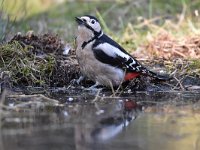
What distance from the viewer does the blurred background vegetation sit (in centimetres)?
827

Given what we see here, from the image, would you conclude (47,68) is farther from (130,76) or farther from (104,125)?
(104,125)

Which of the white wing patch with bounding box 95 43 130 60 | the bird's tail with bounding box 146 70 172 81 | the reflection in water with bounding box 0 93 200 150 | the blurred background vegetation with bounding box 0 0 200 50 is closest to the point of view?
the reflection in water with bounding box 0 93 200 150

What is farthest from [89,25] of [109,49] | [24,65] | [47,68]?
[24,65]

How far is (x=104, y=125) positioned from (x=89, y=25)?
6.24 ft

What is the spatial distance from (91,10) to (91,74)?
3.94m

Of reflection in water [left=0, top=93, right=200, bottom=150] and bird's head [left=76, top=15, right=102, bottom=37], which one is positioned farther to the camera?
bird's head [left=76, top=15, right=102, bottom=37]

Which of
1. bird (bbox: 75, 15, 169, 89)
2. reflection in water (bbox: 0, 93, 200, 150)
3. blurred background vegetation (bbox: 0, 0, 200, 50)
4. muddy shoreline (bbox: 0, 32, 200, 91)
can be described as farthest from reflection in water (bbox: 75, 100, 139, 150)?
blurred background vegetation (bbox: 0, 0, 200, 50)

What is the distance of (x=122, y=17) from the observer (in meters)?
9.66

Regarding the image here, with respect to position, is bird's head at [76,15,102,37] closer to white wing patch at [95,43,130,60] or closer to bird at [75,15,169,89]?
bird at [75,15,169,89]

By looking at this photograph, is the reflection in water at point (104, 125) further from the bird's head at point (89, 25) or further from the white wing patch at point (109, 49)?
the bird's head at point (89, 25)

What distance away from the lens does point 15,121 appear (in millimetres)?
4652

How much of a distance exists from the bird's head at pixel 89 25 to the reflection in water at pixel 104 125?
0.86 m

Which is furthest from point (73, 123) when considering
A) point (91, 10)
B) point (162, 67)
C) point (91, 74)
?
point (91, 10)

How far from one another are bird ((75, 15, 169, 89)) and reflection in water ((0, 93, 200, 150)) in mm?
570
